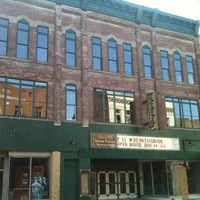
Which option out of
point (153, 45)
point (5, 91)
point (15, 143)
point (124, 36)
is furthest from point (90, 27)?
point (15, 143)

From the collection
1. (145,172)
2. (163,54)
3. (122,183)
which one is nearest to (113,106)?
(122,183)

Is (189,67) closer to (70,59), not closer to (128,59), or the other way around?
(128,59)

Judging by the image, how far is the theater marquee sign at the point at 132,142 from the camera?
2177cm

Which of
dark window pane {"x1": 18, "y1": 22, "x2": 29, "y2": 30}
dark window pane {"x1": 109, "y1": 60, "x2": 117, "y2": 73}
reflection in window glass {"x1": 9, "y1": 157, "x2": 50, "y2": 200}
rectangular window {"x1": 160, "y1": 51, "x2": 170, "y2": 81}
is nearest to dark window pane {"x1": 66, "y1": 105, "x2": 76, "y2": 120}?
reflection in window glass {"x1": 9, "y1": 157, "x2": 50, "y2": 200}

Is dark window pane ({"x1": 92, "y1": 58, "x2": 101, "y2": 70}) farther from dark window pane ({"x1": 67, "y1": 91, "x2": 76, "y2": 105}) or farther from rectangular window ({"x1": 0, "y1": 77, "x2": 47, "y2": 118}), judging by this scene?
rectangular window ({"x1": 0, "y1": 77, "x2": 47, "y2": 118})

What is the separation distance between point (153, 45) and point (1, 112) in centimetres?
1430

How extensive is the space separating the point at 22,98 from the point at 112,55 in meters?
8.40

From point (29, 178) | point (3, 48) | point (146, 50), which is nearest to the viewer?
point (29, 178)

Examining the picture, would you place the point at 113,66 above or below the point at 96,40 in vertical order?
below

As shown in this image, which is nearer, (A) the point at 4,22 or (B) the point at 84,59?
(A) the point at 4,22

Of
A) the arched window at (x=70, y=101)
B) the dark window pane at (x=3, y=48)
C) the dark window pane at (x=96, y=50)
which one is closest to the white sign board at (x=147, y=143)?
the arched window at (x=70, y=101)

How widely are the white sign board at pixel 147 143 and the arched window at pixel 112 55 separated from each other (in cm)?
560

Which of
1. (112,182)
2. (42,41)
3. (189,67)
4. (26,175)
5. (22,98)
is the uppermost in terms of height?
(189,67)

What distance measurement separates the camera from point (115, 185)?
25.0 m
